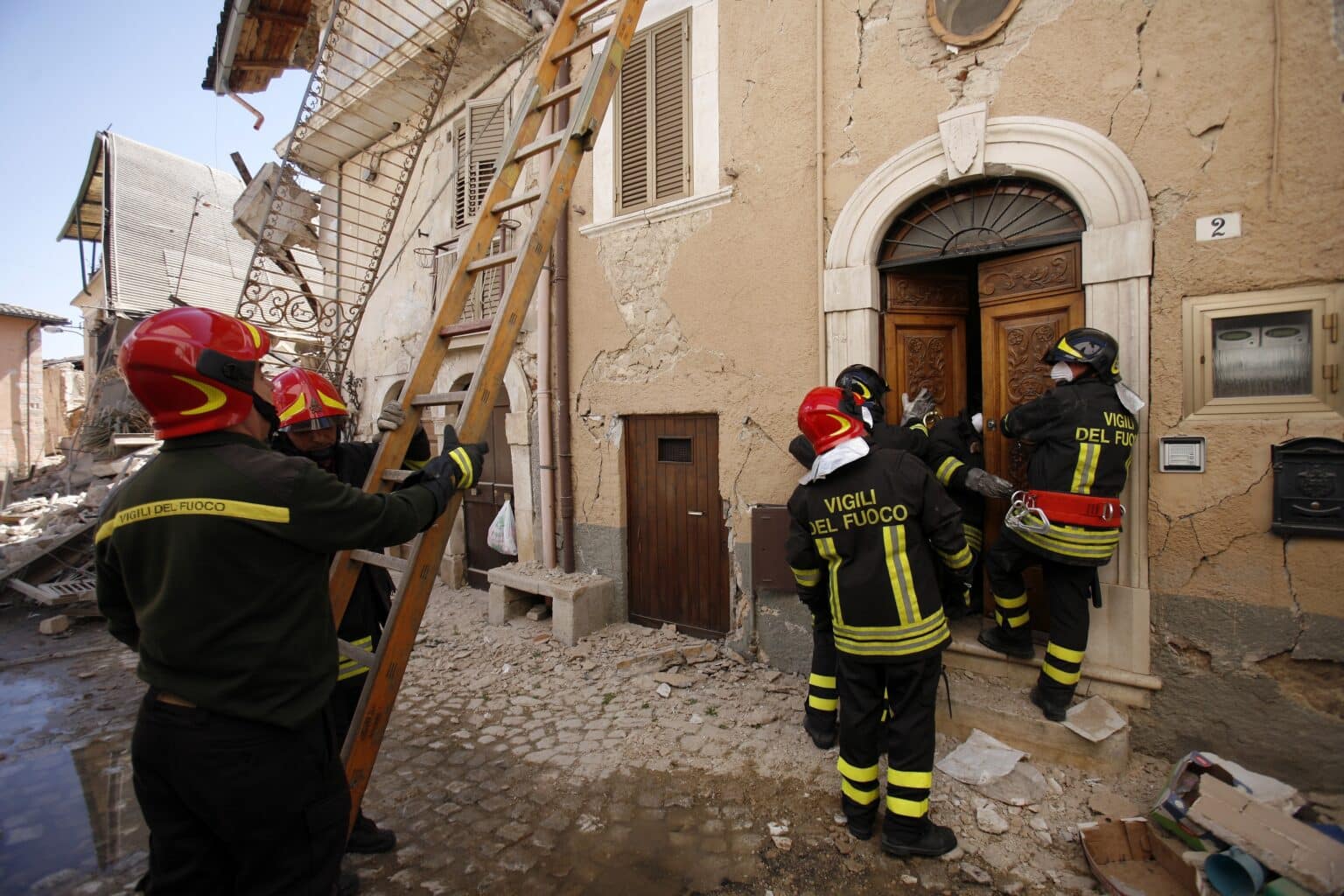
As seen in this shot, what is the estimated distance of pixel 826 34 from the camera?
4531 mm

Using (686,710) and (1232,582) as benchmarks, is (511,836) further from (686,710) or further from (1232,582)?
(1232,582)

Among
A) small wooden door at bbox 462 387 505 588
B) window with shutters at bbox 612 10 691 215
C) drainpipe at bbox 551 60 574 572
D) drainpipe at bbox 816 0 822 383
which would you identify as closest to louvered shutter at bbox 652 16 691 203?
window with shutters at bbox 612 10 691 215

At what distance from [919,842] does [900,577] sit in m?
1.17

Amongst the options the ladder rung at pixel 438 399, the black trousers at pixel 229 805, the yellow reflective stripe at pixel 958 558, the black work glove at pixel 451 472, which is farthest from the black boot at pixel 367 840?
the yellow reflective stripe at pixel 958 558

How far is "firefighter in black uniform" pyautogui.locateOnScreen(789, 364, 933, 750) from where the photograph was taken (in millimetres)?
3797

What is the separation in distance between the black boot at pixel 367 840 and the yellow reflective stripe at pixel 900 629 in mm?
2397

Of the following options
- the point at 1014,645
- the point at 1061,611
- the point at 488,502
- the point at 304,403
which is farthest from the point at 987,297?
the point at 488,502

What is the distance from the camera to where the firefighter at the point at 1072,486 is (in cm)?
331

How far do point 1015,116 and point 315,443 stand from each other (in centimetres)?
430

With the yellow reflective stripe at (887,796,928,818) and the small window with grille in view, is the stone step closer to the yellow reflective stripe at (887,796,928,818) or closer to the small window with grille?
the yellow reflective stripe at (887,796,928,818)

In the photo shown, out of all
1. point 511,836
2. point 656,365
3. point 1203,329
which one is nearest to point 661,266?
point 656,365

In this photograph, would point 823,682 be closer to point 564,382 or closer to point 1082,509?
point 1082,509

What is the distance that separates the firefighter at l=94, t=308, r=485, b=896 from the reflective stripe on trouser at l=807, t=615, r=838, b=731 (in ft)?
8.76

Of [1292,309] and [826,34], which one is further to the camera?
[826,34]
